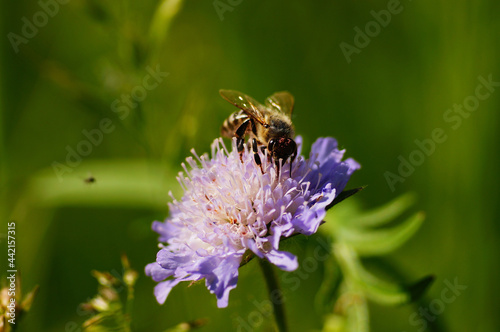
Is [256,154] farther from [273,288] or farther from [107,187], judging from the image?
[107,187]

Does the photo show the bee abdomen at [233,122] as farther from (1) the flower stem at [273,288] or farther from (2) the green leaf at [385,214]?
(2) the green leaf at [385,214]

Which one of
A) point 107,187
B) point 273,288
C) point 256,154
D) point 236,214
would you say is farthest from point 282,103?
point 107,187

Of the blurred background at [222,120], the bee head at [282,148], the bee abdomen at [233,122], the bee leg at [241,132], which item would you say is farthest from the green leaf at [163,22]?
the bee head at [282,148]

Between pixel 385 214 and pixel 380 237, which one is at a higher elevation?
pixel 385 214

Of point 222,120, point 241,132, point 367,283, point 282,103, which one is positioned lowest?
point 367,283

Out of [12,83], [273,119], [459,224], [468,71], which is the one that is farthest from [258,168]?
[12,83]

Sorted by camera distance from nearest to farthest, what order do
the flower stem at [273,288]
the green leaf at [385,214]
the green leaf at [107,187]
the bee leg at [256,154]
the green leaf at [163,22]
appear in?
the flower stem at [273,288], the bee leg at [256,154], the green leaf at [385,214], the green leaf at [163,22], the green leaf at [107,187]

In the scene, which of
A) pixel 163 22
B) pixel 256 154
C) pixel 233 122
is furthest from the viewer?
pixel 163 22

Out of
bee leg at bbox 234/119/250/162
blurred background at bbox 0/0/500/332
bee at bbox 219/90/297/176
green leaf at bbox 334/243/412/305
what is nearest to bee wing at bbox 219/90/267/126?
bee at bbox 219/90/297/176
